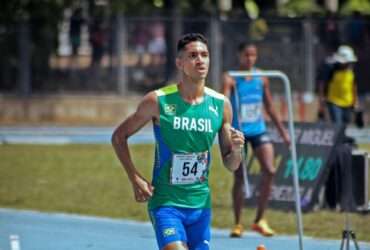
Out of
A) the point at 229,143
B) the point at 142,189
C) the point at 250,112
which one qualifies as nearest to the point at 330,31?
the point at 250,112

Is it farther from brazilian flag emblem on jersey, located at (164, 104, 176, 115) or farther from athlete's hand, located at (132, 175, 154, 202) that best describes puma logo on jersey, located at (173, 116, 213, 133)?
athlete's hand, located at (132, 175, 154, 202)

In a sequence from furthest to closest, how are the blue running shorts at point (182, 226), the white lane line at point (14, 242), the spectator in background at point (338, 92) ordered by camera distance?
the spectator in background at point (338, 92), the white lane line at point (14, 242), the blue running shorts at point (182, 226)

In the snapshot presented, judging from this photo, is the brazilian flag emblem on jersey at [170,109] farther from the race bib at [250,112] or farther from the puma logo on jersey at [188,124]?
the race bib at [250,112]

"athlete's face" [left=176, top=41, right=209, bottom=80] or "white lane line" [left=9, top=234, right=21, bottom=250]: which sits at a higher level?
"athlete's face" [left=176, top=41, right=209, bottom=80]

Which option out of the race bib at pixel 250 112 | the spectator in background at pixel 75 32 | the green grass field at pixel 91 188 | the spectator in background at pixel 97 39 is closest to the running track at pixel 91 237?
the green grass field at pixel 91 188

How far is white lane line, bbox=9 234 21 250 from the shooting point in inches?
522

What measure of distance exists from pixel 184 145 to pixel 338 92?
430 inches

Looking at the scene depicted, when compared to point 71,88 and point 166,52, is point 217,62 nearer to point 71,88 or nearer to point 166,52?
point 166,52

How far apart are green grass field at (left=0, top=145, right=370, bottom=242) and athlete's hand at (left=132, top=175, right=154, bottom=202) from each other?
5639mm

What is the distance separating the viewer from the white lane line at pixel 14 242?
1327 cm

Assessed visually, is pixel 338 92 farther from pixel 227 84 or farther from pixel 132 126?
pixel 132 126

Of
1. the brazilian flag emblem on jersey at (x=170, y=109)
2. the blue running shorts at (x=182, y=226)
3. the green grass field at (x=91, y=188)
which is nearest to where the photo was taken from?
the blue running shorts at (x=182, y=226)

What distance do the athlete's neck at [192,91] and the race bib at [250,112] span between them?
5274mm

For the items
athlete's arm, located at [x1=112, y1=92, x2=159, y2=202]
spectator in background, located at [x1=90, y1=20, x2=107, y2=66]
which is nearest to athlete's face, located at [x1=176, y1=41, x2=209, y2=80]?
athlete's arm, located at [x1=112, y1=92, x2=159, y2=202]
